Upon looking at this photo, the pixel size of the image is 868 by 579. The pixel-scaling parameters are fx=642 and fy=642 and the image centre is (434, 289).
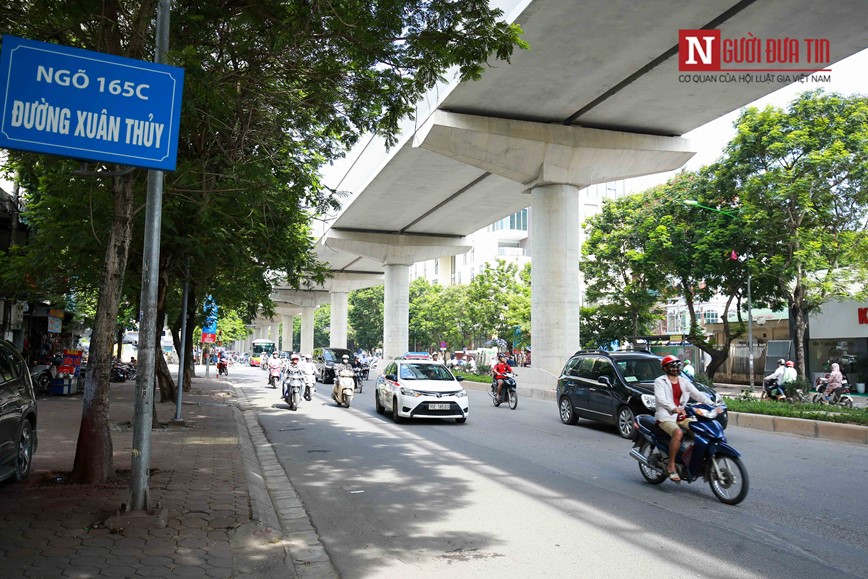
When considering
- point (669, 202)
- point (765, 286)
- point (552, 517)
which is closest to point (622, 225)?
point (669, 202)

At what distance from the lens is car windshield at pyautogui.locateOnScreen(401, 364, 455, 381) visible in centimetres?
1571

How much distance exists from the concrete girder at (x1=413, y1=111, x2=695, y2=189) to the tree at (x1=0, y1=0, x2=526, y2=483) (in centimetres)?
1174

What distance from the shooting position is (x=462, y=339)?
62312 mm

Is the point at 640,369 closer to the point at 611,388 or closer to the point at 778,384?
the point at 611,388

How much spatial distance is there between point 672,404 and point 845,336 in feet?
88.0

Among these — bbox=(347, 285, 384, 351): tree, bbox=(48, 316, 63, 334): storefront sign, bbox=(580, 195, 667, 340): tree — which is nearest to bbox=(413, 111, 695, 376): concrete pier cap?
bbox=(580, 195, 667, 340): tree

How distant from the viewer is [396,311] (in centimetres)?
4634

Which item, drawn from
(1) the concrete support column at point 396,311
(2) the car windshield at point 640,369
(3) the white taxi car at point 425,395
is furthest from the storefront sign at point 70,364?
(1) the concrete support column at point 396,311

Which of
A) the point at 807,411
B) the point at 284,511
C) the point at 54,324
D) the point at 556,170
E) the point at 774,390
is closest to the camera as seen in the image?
the point at 284,511

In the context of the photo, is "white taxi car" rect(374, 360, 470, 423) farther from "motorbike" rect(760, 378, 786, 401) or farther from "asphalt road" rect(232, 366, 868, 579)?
"motorbike" rect(760, 378, 786, 401)

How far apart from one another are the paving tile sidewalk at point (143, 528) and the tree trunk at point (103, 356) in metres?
0.25

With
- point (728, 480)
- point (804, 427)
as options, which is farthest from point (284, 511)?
point (804, 427)

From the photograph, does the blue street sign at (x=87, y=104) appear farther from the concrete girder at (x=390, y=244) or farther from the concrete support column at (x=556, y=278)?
the concrete girder at (x=390, y=244)

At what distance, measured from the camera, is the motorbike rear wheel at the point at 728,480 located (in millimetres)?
6996
